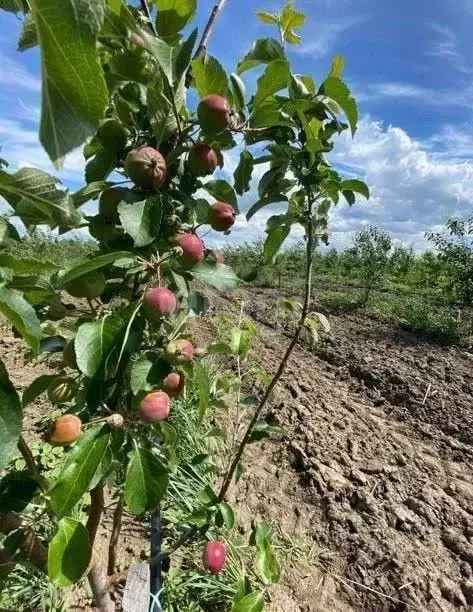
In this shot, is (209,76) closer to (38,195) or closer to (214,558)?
(38,195)

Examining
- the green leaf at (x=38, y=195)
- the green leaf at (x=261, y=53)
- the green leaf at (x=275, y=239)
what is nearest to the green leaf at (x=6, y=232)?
the green leaf at (x=38, y=195)

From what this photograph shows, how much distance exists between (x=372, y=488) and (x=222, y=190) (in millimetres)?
2183

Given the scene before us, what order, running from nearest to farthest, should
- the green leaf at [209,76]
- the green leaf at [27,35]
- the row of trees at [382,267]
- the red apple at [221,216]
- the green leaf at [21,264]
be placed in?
the green leaf at [27,35], the green leaf at [21,264], the green leaf at [209,76], the red apple at [221,216], the row of trees at [382,267]

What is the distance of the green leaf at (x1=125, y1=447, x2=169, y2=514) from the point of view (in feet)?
2.64

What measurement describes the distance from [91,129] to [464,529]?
2.70 m

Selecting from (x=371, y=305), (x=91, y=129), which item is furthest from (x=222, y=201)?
(x=371, y=305)

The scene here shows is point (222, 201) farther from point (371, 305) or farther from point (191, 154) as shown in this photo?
point (371, 305)

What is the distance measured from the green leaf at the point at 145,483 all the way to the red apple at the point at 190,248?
326 mm

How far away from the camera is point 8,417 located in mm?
552

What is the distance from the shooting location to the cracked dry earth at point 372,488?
2076 millimetres

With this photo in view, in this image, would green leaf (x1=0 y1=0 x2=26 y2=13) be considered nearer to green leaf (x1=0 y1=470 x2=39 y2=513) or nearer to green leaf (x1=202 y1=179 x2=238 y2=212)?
green leaf (x1=202 y1=179 x2=238 y2=212)

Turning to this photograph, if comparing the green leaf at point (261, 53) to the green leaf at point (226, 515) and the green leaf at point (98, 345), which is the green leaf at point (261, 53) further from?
the green leaf at point (226, 515)

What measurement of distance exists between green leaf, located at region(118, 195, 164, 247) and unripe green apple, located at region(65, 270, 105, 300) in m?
0.13

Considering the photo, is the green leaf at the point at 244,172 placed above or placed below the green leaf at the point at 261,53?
below
